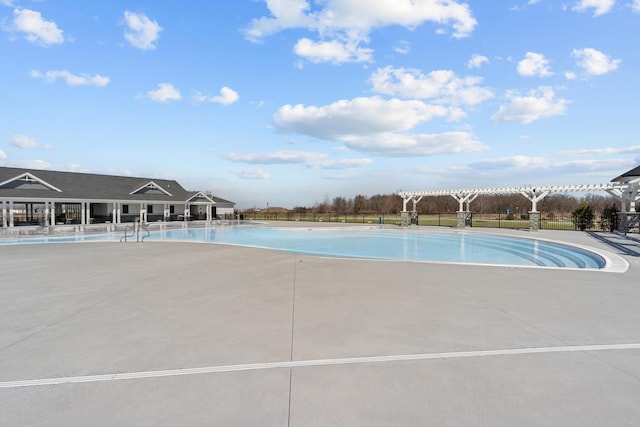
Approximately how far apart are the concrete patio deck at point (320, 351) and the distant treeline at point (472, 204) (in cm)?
3575

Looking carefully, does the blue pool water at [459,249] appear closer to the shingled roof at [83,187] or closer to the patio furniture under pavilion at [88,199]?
the patio furniture under pavilion at [88,199]

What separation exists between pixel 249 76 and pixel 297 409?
16.8 metres

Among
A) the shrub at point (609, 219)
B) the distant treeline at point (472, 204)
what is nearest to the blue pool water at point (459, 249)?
the shrub at point (609, 219)

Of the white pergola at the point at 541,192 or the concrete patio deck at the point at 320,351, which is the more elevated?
the white pergola at the point at 541,192

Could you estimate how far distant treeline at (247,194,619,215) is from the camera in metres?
45.5

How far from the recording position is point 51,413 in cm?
204

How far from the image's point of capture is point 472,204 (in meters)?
51.1

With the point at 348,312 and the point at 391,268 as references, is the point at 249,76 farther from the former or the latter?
the point at 348,312

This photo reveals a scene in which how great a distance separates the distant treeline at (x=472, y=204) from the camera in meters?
45.5

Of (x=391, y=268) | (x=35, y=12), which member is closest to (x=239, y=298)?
(x=391, y=268)

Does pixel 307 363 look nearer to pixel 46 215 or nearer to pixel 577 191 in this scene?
pixel 577 191

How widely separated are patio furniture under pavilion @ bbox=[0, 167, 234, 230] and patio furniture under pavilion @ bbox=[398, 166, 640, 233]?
65.5 ft

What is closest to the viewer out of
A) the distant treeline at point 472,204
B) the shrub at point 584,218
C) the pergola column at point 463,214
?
the shrub at point 584,218

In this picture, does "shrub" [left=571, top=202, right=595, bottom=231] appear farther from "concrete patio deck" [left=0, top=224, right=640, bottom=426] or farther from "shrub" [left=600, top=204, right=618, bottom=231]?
"concrete patio deck" [left=0, top=224, right=640, bottom=426]
